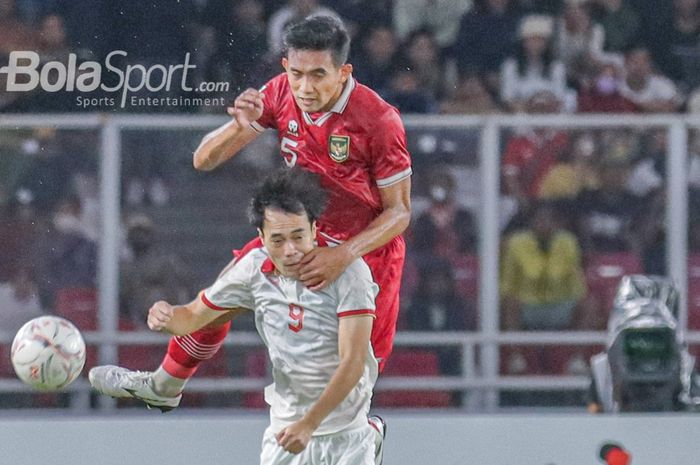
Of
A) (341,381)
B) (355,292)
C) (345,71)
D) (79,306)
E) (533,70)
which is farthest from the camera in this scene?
(533,70)

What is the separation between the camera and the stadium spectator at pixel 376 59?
7016 mm

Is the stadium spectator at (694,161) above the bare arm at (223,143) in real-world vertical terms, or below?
above

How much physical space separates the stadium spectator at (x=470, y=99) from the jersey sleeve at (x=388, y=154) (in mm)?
2250

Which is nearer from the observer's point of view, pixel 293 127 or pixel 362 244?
pixel 362 244

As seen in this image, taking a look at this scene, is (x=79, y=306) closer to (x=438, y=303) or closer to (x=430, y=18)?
(x=438, y=303)

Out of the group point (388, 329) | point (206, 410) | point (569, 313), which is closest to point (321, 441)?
point (388, 329)

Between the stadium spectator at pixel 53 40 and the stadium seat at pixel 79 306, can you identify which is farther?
the stadium seat at pixel 79 306

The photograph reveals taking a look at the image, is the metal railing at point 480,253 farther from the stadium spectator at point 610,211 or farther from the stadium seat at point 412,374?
the stadium spectator at point 610,211

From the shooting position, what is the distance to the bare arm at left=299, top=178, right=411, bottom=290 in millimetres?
4617

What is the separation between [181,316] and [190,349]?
0.47m

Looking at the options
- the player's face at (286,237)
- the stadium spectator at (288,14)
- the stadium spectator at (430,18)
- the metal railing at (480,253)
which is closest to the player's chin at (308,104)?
the player's face at (286,237)

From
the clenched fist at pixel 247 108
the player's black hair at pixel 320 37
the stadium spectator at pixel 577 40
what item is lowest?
the clenched fist at pixel 247 108

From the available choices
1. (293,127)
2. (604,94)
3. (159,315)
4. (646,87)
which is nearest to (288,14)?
(604,94)

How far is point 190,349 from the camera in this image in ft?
17.4
